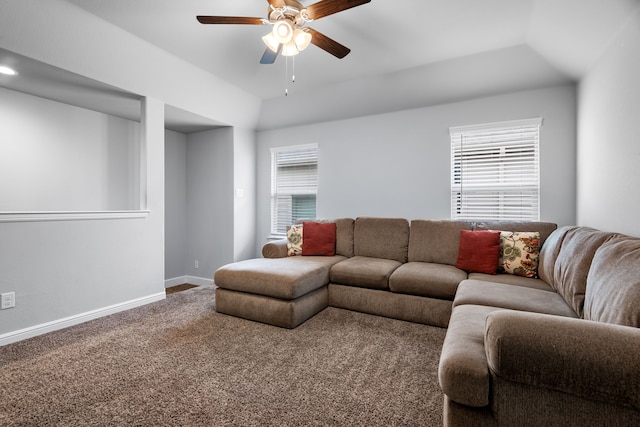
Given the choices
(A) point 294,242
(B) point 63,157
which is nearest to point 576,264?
(A) point 294,242

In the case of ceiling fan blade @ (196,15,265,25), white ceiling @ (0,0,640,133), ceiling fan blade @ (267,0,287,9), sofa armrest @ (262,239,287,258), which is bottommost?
sofa armrest @ (262,239,287,258)

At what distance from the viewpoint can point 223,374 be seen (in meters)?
1.89

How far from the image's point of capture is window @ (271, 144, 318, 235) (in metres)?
4.57

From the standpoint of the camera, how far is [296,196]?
470 cm

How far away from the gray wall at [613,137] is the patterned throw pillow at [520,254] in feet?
1.57

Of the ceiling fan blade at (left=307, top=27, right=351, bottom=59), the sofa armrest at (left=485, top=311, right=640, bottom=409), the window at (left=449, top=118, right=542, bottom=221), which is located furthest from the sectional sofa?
the ceiling fan blade at (left=307, top=27, right=351, bottom=59)

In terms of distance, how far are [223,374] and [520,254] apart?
264 centimetres

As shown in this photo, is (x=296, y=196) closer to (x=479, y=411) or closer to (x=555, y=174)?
(x=555, y=174)

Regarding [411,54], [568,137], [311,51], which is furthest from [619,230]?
[311,51]

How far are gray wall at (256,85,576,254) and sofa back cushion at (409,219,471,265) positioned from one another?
45 centimetres

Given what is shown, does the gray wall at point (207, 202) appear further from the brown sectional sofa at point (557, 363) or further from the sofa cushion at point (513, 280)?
the brown sectional sofa at point (557, 363)

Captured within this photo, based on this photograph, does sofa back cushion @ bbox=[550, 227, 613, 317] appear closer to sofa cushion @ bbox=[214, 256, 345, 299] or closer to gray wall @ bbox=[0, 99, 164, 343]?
sofa cushion @ bbox=[214, 256, 345, 299]

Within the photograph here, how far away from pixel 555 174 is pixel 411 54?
1.98 m

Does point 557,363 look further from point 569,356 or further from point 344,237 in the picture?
point 344,237
